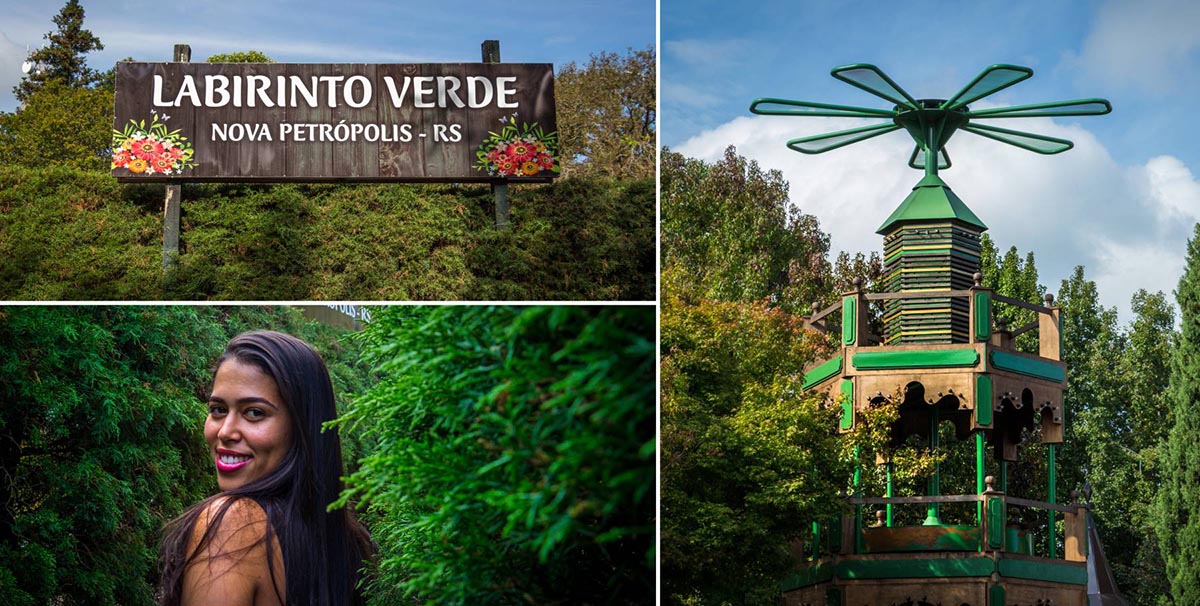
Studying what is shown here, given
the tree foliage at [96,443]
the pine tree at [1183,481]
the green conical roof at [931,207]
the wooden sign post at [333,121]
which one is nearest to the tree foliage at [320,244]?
the wooden sign post at [333,121]

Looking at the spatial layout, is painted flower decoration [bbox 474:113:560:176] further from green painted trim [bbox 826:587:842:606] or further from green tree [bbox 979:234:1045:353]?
green tree [bbox 979:234:1045:353]

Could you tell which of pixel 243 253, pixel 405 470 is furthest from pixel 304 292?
pixel 405 470

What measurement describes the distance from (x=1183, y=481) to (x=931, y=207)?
8837 millimetres

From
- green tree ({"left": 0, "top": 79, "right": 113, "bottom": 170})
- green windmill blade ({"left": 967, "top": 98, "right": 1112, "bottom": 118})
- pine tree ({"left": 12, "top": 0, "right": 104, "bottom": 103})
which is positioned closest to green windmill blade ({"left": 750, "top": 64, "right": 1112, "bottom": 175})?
green windmill blade ({"left": 967, "top": 98, "right": 1112, "bottom": 118})

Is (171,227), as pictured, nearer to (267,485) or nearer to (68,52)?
(267,485)

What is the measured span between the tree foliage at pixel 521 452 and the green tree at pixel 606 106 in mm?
17639

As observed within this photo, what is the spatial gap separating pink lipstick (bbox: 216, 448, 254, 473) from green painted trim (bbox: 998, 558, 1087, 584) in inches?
447

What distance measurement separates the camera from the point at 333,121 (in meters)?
12.8

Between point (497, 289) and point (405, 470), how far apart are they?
8704 mm

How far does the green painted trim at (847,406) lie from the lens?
15.5 m

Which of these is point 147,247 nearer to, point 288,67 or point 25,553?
point 288,67

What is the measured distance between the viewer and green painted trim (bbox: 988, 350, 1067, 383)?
15.9m

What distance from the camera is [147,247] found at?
1358cm

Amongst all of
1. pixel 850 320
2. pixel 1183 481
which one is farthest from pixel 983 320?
pixel 1183 481
